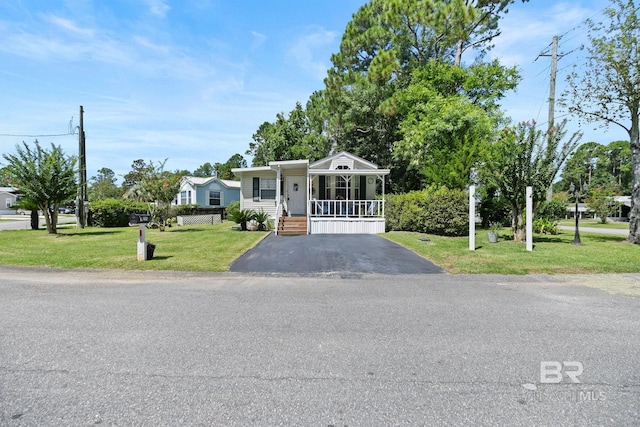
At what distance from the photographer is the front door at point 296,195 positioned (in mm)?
20062

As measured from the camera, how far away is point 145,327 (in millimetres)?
4230

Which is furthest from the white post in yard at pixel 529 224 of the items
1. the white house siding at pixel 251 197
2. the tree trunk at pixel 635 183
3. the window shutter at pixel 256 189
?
the window shutter at pixel 256 189

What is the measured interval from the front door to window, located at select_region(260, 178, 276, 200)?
1.65m

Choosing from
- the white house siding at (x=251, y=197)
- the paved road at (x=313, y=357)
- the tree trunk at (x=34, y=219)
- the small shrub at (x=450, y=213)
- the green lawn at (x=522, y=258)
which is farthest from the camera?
the white house siding at (x=251, y=197)

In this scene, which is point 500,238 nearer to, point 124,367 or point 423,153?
point 423,153

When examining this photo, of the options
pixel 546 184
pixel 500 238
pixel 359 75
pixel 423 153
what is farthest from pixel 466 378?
pixel 359 75

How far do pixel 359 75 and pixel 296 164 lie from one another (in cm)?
1075

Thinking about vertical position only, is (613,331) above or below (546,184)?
below

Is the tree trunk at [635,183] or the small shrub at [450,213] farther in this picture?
the small shrub at [450,213]

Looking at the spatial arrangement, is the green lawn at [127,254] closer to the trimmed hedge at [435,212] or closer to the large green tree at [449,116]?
the trimmed hedge at [435,212]

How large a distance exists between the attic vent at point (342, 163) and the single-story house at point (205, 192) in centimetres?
1560

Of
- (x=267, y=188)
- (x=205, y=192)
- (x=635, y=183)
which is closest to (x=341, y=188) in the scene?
(x=267, y=188)
